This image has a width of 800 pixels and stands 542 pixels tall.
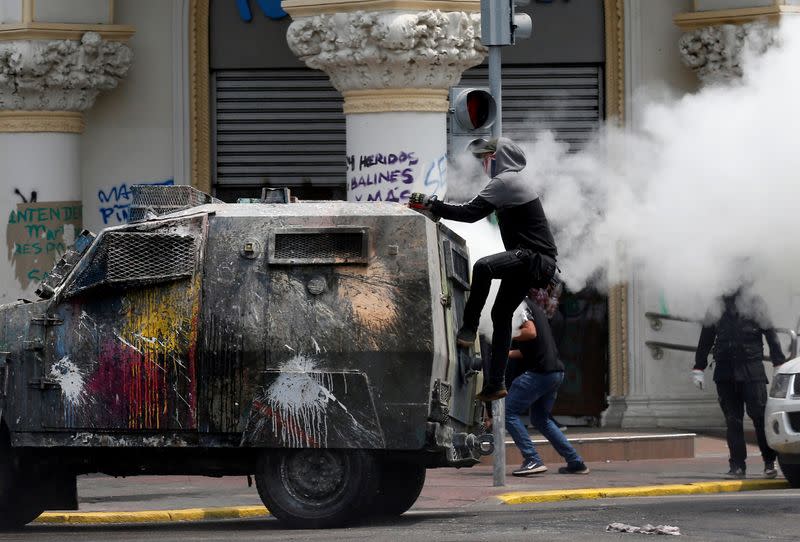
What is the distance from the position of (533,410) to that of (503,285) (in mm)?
3515

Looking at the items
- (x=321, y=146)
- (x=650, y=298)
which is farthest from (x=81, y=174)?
(x=650, y=298)

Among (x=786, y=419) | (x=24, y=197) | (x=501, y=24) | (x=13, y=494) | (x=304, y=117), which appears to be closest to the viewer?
(x=13, y=494)

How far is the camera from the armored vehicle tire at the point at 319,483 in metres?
10.4

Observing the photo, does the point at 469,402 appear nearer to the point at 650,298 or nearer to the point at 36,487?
the point at 36,487

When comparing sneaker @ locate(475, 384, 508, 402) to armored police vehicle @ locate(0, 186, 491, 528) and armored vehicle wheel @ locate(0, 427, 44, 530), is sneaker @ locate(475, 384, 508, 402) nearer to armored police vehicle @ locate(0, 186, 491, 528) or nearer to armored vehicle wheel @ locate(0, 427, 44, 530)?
armored police vehicle @ locate(0, 186, 491, 528)

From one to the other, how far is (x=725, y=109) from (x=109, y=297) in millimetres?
5945

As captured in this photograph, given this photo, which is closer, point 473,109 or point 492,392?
point 492,392

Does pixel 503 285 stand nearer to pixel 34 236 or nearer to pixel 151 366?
pixel 151 366

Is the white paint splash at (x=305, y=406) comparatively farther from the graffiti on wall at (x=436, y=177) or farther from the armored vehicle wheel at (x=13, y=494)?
the graffiti on wall at (x=436, y=177)

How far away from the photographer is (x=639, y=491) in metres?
13.1

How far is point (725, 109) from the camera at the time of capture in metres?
14.1

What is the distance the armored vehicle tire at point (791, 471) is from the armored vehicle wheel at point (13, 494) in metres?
5.86

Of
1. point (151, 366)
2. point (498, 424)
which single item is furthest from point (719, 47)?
point (151, 366)

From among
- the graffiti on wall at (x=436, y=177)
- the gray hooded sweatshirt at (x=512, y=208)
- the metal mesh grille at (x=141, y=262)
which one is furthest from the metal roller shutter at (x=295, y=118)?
the metal mesh grille at (x=141, y=262)
